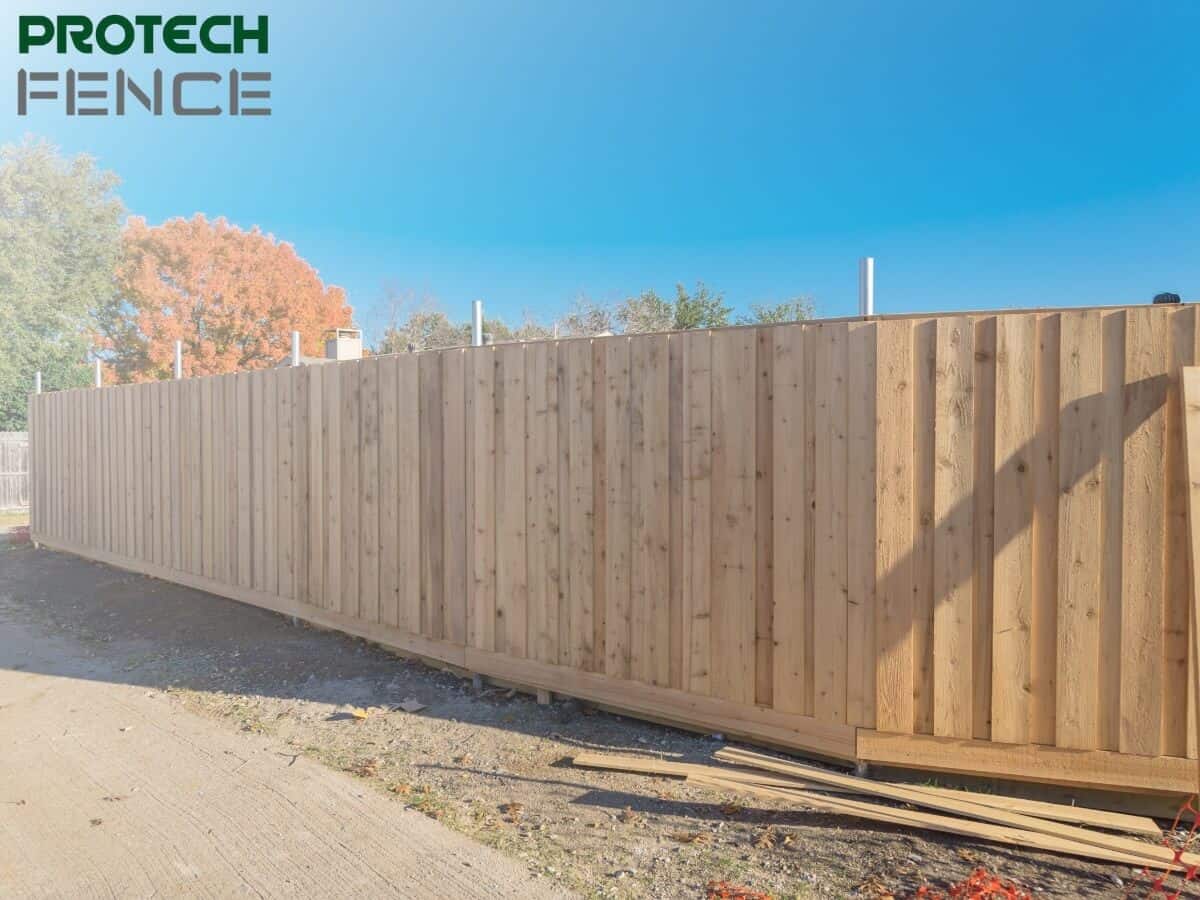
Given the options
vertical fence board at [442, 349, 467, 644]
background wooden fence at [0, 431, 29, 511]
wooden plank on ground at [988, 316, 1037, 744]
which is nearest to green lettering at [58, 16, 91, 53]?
vertical fence board at [442, 349, 467, 644]

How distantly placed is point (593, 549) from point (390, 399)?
216 centimetres

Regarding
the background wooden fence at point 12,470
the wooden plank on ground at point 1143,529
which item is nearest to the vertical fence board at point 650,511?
the wooden plank on ground at point 1143,529

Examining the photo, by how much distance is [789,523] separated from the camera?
161 inches

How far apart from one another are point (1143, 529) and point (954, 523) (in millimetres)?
739

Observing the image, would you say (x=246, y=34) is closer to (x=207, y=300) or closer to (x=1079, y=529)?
(x=1079, y=529)

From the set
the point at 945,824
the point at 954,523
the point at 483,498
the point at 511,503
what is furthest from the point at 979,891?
the point at 483,498

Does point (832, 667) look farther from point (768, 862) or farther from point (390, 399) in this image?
point (390, 399)

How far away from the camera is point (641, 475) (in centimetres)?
461

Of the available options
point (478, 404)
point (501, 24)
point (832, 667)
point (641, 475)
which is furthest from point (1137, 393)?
point (501, 24)

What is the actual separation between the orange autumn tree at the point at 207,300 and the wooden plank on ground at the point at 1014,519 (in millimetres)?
25990

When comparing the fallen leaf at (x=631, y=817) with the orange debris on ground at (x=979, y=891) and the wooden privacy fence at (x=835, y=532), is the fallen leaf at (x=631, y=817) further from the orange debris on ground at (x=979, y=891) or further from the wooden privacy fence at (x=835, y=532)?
the orange debris on ground at (x=979, y=891)

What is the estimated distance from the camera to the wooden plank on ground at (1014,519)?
12.0 feet

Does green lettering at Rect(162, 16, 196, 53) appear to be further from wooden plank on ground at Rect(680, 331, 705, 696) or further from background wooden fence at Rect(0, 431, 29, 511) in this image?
background wooden fence at Rect(0, 431, 29, 511)

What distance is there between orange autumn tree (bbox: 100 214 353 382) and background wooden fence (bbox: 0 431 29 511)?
4.97 meters
